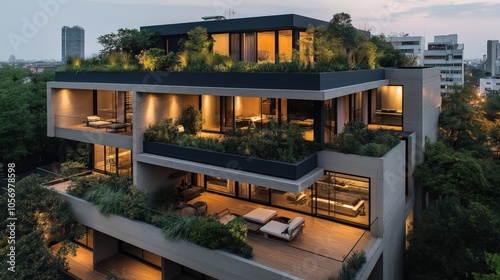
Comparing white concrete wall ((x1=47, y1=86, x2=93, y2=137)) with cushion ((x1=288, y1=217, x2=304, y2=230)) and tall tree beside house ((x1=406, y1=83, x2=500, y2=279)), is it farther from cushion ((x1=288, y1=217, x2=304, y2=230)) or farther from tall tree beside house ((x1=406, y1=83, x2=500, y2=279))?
tall tree beside house ((x1=406, y1=83, x2=500, y2=279))

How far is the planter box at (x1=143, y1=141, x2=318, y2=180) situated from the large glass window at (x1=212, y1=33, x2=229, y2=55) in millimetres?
7524

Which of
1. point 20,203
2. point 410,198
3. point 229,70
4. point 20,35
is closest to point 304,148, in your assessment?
point 229,70

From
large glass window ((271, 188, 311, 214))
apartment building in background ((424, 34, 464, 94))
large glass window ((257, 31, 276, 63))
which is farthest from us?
apartment building in background ((424, 34, 464, 94))

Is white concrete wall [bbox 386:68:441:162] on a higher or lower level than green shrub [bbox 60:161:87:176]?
higher

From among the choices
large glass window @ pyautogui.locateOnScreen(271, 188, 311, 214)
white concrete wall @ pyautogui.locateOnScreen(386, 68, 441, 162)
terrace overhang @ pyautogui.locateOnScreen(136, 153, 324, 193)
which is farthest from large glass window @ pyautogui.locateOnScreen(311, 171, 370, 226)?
white concrete wall @ pyautogui.locateOnScreen(386, 68, 441, 162)

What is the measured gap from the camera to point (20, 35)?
55.2 feet

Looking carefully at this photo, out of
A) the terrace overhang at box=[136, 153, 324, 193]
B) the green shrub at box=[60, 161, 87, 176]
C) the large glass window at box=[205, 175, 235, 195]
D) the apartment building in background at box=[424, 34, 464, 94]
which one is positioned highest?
the apartment building in background at box=[424, 34, 464, 94]

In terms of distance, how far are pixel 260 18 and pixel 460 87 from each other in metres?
13.5

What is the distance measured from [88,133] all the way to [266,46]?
35.0 ft

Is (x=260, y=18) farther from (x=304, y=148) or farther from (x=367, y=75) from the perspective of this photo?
(x=304, y=148)

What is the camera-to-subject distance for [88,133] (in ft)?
62.5

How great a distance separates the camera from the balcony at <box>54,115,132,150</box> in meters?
17.9

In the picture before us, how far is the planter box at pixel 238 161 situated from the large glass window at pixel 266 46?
7171mm

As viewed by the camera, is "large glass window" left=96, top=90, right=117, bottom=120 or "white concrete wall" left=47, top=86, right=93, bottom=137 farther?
"large glass window" left=96, top=90, right=117, bottom=120
